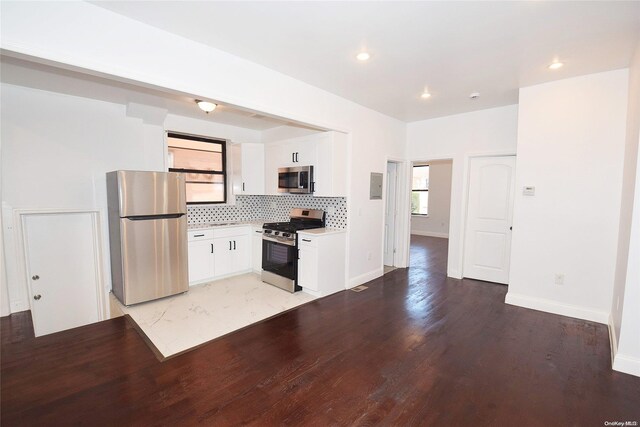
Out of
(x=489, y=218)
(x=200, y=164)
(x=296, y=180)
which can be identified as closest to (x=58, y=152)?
(x=200, y=164)

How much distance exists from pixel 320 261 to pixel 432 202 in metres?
6.61

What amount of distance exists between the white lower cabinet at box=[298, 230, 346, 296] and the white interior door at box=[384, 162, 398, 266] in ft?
5.47

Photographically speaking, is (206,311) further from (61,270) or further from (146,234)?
(61,270)

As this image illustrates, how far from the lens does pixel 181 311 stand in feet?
11.4

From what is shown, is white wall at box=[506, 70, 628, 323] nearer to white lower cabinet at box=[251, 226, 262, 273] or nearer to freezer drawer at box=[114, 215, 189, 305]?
white lower cabinet at box=[251, 226, 262, 273]

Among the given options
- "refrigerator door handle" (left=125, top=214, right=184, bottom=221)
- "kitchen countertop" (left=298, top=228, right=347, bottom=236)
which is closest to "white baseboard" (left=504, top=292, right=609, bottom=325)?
"kitchen countertop" (left=298, top=228, right=347, bottom=236)

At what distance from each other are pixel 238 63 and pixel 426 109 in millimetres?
3040

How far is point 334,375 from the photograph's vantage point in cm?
235

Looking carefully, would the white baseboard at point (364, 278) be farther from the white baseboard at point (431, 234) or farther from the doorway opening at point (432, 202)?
the white baseboard at point (431, 234)

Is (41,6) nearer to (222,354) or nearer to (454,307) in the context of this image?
(222,354)

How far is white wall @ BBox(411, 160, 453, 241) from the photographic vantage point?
29.5 ft

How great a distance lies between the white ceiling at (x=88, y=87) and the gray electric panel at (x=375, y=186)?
72.0 inches

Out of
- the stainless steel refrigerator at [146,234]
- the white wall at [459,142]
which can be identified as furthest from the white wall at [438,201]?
the stainless steel refrigerator at [146,234]

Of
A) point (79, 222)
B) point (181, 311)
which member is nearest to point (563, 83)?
point (181, 311)
